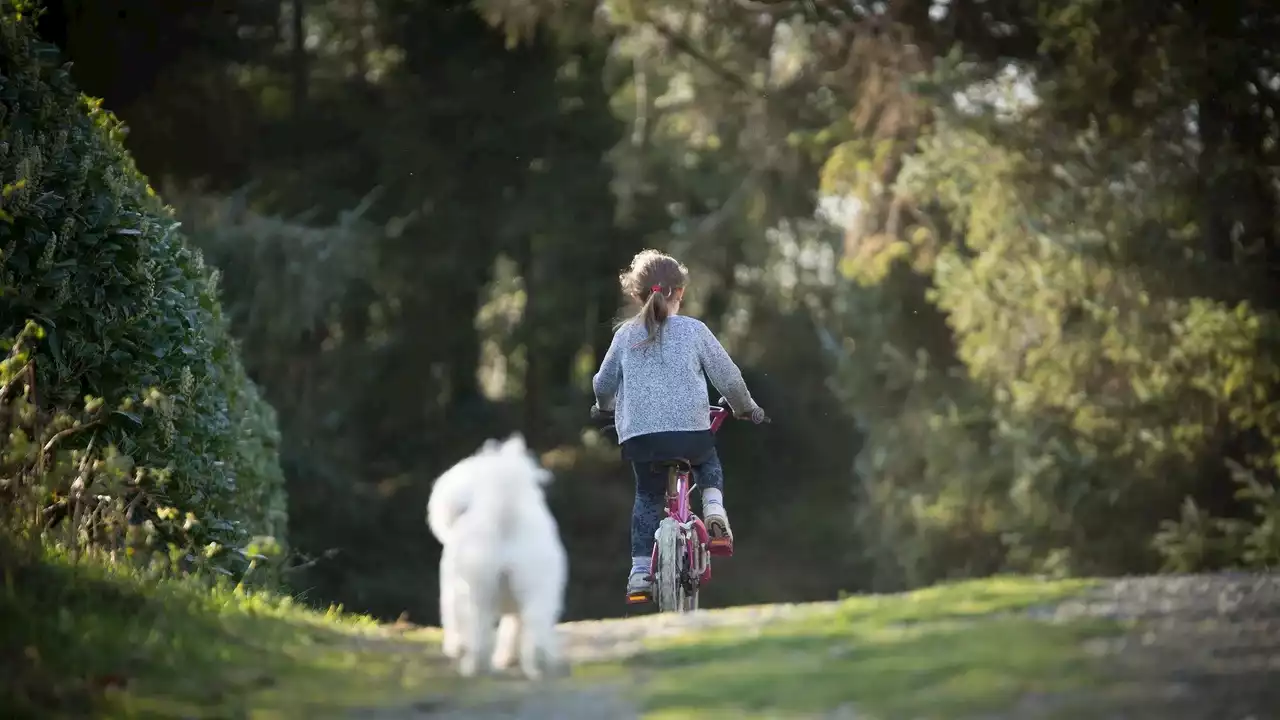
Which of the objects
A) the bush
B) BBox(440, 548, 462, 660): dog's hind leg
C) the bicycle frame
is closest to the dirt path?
BBox(440, 548, 462, 660): dog's hind leg

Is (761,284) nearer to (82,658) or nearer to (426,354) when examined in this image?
(426,354)

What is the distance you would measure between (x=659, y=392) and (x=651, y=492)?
1.79ft

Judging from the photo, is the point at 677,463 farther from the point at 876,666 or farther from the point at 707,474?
the point at 876,666

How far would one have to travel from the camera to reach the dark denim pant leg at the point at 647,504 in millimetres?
8094

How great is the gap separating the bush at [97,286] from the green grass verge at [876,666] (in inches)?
120

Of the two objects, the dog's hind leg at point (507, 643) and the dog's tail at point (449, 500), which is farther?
the dog's hind leg at point (507, 643)

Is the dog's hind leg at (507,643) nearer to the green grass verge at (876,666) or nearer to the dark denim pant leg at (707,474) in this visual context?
the green grass verge at (876,666)

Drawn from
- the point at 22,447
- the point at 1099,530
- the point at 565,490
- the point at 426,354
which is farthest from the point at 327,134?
the point at 22,447

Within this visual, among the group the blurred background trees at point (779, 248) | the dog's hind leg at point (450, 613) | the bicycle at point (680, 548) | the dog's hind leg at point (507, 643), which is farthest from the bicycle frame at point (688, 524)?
the blurred background trees at point (779, 248)

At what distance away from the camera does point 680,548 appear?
26.0ft

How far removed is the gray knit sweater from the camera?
7930mm

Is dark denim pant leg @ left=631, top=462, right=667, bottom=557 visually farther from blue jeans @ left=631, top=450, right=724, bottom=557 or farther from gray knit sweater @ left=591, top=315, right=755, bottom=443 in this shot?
gray knit sweater @ left=591, top=315, right=755, bottom=443

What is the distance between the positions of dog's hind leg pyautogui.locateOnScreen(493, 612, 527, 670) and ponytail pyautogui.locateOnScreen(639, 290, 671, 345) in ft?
8.03

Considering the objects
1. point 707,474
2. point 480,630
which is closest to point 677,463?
point 707,474
